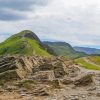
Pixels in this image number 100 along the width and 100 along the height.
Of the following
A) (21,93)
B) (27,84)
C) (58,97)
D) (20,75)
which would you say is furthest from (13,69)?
(58,97)

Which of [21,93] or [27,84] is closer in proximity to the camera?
[21,93]

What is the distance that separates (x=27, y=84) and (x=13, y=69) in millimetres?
9287

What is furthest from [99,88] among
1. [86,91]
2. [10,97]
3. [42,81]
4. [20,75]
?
[10,97]

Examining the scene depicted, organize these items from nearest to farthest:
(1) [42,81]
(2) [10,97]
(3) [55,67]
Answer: (2) [10,97]
(1) [42,81]
(3) [55,67]

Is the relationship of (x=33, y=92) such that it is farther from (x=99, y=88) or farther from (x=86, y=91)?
(x=99, y=88)

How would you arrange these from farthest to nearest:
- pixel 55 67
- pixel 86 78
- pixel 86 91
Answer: pixel 55 67, pixel 86 78, pixel 86 91

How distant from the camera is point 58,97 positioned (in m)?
65.4

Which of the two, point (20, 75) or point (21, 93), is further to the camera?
point (20, 75)

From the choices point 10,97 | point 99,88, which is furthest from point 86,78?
point 10,97

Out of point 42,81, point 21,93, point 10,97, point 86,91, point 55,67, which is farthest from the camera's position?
point 55,67

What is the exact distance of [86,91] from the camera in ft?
251

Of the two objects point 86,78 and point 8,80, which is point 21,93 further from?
point 86,78

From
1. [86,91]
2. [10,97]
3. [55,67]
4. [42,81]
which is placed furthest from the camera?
[55,67]

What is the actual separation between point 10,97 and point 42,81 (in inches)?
705
